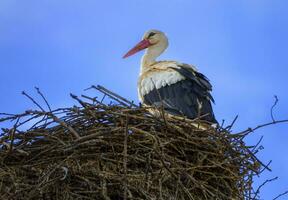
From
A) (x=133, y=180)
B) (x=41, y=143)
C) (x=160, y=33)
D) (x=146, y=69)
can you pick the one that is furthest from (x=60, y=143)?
(x=160, y=33)

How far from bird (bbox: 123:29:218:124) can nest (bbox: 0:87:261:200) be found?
1057 millimetres

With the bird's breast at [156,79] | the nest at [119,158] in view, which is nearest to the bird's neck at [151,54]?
the bird's breast at [156,79]

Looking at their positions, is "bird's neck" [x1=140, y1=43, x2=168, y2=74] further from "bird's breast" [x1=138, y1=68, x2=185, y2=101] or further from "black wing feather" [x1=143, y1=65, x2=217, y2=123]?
"black wing feather" [x1=143, y1=65, x2=217, y2=123]

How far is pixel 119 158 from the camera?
209 inches

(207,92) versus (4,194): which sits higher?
(207,92)

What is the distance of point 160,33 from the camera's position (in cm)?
848

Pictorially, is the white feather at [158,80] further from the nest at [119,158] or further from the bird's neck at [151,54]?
the nest at [119,158]

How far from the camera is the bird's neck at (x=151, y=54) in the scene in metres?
8.04

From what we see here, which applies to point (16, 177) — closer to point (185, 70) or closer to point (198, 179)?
point (198, 179)

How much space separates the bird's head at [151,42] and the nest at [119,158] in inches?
103

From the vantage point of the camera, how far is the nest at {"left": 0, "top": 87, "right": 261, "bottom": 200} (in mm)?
5031

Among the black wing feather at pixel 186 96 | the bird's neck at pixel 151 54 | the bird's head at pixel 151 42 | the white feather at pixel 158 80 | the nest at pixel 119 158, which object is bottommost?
the nest at pixel 119 158

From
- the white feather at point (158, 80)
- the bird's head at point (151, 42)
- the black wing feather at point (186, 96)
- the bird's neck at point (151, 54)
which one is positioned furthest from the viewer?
the bird's head at point (151, 42)

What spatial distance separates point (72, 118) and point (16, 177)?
2.11ft
